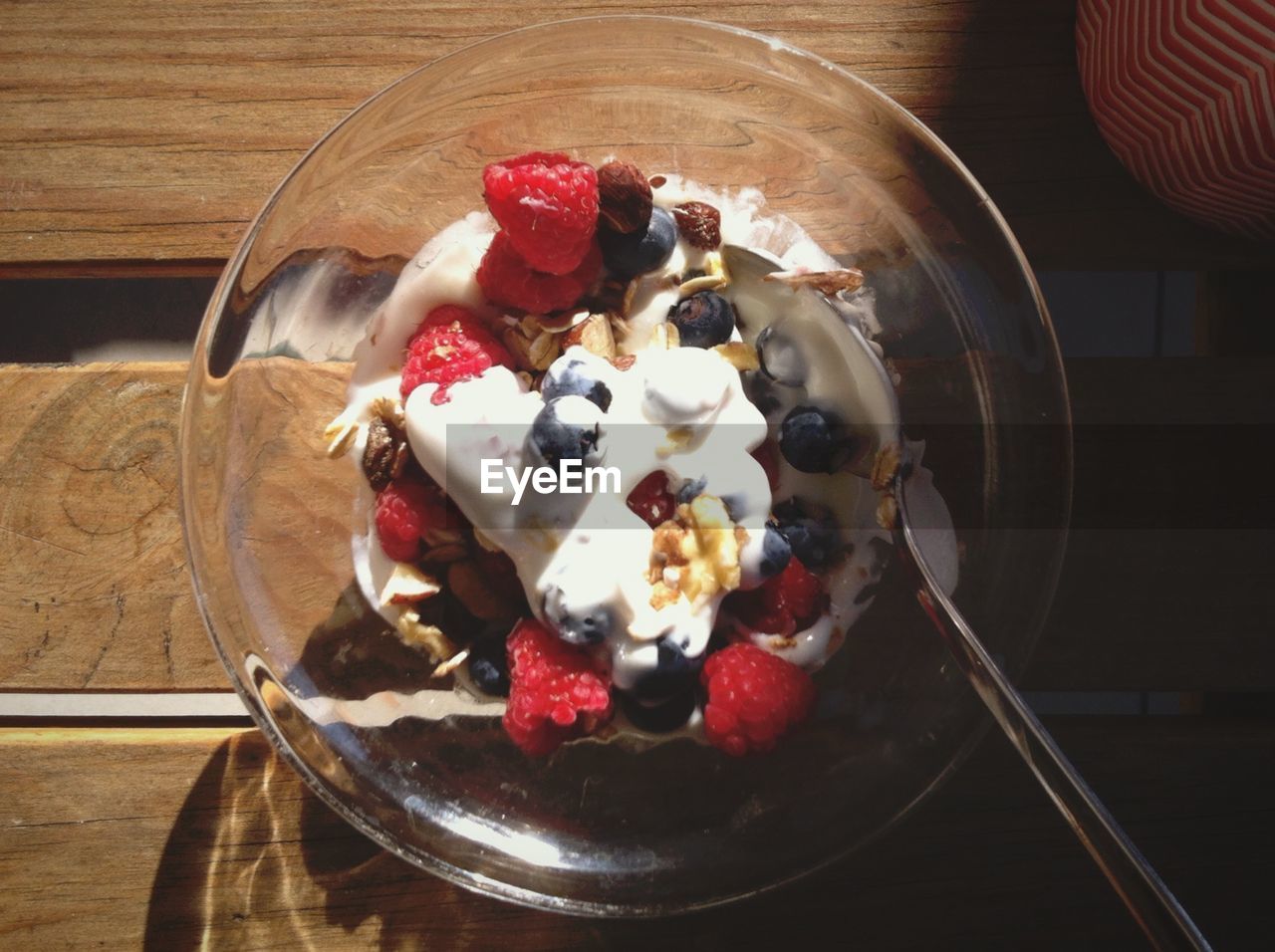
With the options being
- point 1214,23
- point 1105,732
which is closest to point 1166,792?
point 1105,732

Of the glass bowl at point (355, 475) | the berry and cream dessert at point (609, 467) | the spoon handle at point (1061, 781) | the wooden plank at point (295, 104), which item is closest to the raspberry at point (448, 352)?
the berry and cream dessert at point (609, 467)

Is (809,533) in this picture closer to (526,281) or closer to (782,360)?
(782,360)

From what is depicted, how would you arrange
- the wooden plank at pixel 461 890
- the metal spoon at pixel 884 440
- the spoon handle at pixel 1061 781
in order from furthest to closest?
the wooden plank at pixel 461 890 → the metal spoon at pixel 884 440 → the spoon handle at pixel 1061 781

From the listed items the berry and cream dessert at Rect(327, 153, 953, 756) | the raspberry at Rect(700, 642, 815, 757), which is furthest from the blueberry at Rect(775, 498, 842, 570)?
the raspberry at Rect(700, 642, 815, 757)

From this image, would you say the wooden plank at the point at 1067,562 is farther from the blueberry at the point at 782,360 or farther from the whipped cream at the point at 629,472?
the blueberry at the point at 782,360

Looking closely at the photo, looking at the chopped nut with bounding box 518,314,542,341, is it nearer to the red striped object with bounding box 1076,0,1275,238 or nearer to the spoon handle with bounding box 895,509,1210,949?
the spoon handle with bounding box 895,509,1210,949

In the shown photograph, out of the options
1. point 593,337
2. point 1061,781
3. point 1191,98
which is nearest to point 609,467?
point 593,337
